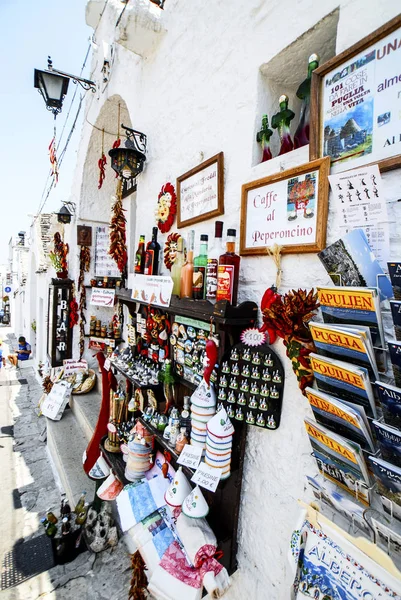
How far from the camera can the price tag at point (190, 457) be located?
4.81ft

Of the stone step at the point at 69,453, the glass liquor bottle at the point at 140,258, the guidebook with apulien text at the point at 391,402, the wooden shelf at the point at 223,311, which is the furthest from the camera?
the stone step at the point at 69,453

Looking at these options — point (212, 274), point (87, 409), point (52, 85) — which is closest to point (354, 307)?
point (212, 274)

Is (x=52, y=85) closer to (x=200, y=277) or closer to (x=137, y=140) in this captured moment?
(x=137, y=140)

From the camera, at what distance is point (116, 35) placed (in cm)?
228

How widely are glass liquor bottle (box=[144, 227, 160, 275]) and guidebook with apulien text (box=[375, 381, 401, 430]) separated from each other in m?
1.79

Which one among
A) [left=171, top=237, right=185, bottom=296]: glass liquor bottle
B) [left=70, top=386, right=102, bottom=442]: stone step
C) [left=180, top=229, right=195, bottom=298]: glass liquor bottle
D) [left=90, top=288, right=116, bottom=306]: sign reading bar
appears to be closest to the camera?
[left=180, top=229, right=195, bottom=298]: glass liquor bottle

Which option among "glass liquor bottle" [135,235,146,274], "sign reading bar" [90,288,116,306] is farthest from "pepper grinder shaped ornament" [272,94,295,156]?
"sign reading bar" [90,288,116,306]

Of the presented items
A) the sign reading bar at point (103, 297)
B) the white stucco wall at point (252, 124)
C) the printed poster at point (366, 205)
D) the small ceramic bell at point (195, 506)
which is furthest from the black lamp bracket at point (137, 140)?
the small ceramic bell at point (195, 506)

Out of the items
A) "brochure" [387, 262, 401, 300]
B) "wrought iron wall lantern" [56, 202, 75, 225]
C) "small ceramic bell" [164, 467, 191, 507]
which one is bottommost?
"small ceramic bell" [164, 467, 191, 507]

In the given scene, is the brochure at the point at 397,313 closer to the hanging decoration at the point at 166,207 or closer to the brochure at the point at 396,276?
the brochure at the point at 396,276

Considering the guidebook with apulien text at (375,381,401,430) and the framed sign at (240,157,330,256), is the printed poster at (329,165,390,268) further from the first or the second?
the guidebook with apulien text at (375,381,401,430)

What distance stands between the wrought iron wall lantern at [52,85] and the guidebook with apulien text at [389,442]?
14.2 ft

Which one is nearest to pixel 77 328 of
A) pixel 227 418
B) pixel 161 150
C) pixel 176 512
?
pixel 161 150

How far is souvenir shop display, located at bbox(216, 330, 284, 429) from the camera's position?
1.28 metres
